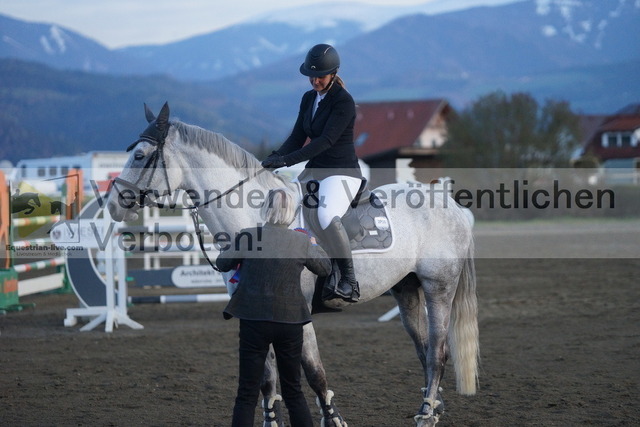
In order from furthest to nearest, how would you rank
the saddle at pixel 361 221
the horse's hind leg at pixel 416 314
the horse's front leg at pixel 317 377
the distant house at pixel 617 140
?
the distant house at pixel 617 140 < the horse's hind leg at pixel 416 314 < the saddle at pixel 361 221 < the horse's front leg at pixel 317 377

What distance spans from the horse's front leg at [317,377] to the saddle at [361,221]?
27.1 inches

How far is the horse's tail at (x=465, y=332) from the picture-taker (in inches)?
218

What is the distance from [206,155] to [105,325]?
529cm

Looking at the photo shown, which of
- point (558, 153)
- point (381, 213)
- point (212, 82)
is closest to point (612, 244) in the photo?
point (381, 213)

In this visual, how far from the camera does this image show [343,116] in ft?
15.8

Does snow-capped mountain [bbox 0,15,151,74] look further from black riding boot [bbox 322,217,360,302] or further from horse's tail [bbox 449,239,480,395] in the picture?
black riding boot [bbox 322,217,360,302]

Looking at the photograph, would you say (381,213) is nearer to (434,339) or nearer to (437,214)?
(437,214)

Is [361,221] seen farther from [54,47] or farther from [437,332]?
[54,47]

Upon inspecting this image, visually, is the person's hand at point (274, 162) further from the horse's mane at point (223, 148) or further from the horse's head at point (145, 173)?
the horse's head at point (145, 173)

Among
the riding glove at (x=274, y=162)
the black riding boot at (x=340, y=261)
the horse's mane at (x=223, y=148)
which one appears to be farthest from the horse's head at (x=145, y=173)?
the black riding boot at (x=340, y=261)

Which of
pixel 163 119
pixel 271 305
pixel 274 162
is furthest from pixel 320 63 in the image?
pixel 271 305

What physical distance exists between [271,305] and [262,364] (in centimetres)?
34

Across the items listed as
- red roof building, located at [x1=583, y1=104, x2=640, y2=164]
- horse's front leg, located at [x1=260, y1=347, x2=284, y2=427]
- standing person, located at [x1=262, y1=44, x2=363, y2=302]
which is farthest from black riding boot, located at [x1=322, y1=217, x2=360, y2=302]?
red roof building, located at [x1=583, y1=104, x2=640, y2=164]

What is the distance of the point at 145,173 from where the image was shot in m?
4.72
